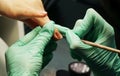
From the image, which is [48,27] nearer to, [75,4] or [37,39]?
[37,39]

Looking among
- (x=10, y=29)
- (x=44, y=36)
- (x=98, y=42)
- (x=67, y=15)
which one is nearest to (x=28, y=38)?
(x=44, y=36)

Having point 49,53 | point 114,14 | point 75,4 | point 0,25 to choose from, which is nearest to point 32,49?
point 49,53

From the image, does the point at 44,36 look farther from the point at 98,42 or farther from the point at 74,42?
the point at 98,42

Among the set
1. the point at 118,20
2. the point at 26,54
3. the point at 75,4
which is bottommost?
the point at 75,4

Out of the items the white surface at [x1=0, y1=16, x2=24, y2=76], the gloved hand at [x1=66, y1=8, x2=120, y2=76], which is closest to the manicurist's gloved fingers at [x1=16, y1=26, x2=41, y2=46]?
the gloved hand at [x1=66, y1=8, x2=120, y2=76]

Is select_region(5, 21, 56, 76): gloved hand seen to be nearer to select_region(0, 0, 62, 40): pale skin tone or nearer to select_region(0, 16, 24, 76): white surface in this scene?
select_region(0, 0, 62, 40): pale skin tone
